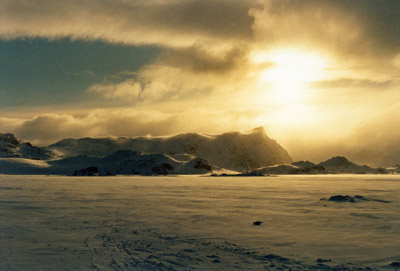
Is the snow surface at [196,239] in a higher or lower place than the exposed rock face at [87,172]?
higher

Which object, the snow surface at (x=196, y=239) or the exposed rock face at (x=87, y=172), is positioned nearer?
the snow surface at (x=196, y=239)

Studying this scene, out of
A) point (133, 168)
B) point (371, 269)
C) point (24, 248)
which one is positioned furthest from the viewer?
point (133, 168)

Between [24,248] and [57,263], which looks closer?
[57,263]

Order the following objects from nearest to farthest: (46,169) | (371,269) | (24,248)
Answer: (371,269)
(24,248)
(46,169)

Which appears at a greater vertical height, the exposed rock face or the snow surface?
the snow surface

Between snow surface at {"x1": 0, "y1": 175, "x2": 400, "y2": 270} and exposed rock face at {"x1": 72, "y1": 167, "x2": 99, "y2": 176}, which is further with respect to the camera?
exposed rock face at {"x1": 72, "y1": 167, "x2": 99, "y2": 176}

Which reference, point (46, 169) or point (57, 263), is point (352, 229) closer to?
point (57, 263)

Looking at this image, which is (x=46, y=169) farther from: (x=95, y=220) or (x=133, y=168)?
(x=95, y=220)

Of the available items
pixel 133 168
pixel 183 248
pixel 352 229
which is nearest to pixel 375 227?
pixel 352 229

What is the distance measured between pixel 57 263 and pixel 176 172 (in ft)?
608

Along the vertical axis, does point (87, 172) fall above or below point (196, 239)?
below

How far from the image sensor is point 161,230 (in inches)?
710

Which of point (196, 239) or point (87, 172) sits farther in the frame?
point (87, 172)

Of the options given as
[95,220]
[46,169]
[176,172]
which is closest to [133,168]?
[176,172]
